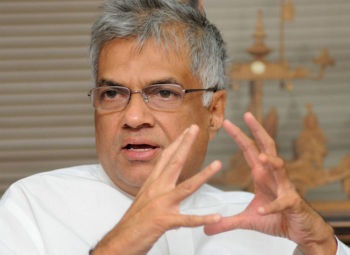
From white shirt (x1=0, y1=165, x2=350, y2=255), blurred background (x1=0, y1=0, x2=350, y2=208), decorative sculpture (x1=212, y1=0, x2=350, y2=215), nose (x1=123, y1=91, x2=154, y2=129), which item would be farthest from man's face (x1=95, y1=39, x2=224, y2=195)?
blurred background (x1=0, y1=0, x2=350, y2=208)

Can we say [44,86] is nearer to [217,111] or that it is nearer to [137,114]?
[217,111]

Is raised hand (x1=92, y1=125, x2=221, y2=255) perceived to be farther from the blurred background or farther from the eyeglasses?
the blurred background

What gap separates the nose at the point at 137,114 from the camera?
2.63m

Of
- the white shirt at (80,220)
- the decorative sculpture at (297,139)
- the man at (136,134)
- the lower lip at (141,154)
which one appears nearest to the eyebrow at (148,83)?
the man at (136,134)

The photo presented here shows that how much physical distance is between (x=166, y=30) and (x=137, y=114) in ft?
0.92

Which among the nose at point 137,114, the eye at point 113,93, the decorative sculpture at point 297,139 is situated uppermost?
the eye at point 113,93

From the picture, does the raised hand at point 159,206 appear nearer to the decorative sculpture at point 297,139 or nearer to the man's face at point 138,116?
the man's face at point 138,116

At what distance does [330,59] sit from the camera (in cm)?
419

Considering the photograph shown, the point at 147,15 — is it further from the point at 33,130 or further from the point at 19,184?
the point at 33,130

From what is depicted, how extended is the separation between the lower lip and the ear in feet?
1.06

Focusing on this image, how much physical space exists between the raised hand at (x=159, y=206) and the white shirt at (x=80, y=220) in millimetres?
424

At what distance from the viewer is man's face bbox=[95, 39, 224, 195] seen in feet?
8.73

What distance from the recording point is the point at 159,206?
215 cm

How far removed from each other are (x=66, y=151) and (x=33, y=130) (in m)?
0.18
